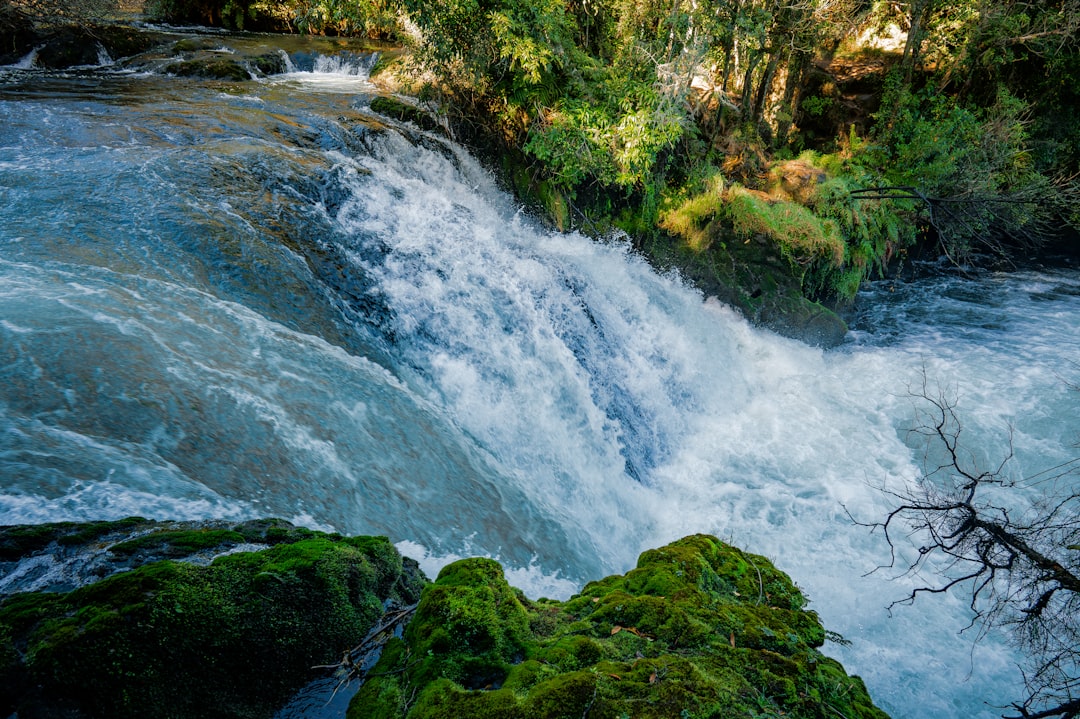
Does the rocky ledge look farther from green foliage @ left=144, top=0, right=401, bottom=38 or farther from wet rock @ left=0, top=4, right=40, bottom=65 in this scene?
green foliage @ left=144, top=0, right=401, bottom=38

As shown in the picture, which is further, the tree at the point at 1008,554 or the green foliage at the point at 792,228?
the green foliage at the point at 792,228

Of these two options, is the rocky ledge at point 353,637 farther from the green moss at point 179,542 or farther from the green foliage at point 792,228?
the green foliage at point 792,228

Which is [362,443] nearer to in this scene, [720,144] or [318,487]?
[318,487]

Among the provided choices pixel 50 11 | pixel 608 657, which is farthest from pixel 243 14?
pixel 608 657

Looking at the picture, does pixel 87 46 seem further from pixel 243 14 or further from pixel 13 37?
pixel 243 14

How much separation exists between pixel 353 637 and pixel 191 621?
2.26 ft

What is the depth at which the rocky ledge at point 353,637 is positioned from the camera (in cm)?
199

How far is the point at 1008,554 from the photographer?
207 inches

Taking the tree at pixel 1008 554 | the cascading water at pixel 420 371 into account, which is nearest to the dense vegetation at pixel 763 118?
the cascading water at pixel 420 371

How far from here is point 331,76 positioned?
13.7m

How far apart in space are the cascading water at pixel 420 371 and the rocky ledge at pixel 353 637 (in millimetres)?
810

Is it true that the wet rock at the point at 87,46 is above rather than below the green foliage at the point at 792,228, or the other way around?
above

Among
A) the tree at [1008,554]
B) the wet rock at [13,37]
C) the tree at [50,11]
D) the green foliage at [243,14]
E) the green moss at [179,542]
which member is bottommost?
the tree at [1008,554]

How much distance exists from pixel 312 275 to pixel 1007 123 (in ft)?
46.5
